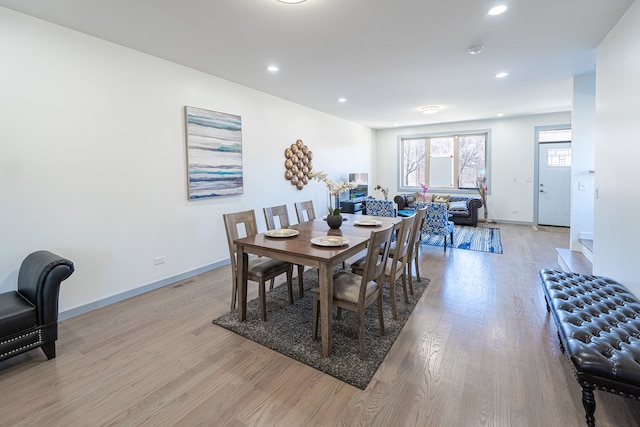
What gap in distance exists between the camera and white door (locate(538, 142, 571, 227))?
23.3 feet

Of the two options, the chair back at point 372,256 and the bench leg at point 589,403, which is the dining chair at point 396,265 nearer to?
the chair back at point 372,256

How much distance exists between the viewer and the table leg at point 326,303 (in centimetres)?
219

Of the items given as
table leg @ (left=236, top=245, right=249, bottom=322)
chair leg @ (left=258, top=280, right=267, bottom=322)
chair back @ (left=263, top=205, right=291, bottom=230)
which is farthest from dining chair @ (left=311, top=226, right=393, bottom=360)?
chair back @ (left=263, top=205, right=291, bottom=230)

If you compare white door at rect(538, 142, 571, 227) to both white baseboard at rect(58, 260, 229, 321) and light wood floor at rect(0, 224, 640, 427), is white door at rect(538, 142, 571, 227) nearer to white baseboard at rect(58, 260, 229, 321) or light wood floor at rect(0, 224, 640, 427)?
light wood floor at rect(0, 224, 640, 427)

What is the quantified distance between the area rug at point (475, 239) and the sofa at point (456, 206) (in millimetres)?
243

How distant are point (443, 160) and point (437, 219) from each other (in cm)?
396

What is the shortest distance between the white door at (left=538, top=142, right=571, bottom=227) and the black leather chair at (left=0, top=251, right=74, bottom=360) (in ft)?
29.3

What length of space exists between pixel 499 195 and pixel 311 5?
23.9 ft

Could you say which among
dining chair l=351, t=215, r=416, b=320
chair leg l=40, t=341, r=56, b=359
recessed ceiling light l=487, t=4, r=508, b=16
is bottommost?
chair leg l=40, t=341, r=56, b=359

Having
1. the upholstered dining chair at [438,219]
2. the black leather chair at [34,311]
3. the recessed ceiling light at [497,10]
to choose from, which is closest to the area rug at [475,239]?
the upholstered dining chair at [438,219]

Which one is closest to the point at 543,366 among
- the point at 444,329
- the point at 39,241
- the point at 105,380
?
the point at 444,329

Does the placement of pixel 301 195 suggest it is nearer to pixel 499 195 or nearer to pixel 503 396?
pixel 503 396

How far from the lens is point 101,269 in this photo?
3.11 m

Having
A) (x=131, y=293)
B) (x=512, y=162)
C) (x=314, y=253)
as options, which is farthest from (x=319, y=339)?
(x=512, y=162)
